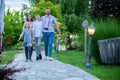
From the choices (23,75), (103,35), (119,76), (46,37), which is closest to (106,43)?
(103,35)

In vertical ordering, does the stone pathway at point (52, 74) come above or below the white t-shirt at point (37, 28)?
below

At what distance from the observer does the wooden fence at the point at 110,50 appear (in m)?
13.7

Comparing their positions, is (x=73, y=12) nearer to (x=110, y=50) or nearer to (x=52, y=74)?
(x=110, y=50)

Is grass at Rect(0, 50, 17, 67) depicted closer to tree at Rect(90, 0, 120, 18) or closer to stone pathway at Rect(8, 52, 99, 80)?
stone pathway at Rect(8, 52, 99, 80)

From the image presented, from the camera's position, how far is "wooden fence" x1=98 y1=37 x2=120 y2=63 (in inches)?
539

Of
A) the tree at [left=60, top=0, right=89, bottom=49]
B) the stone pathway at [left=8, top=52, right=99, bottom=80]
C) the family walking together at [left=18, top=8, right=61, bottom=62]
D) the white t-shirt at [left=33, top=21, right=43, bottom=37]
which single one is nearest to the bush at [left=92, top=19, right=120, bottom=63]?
the family walking together at [left=18, top=8, right=61, bottom=62]

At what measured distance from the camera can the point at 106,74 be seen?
11.0 m

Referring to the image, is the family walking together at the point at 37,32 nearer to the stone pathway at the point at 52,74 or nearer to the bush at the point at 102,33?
the bush at the point at 102,33

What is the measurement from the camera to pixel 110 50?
45.3ft

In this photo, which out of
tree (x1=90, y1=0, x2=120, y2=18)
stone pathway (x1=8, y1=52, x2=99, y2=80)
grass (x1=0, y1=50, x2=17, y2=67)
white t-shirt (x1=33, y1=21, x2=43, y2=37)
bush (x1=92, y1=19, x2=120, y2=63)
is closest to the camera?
grass (x1=0, y1=50, x2=17, y2=67)

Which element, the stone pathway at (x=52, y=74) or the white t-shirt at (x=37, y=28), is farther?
the white t-shirt at (x=37, y=28)

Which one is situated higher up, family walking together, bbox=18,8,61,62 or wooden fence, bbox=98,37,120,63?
family walking together, bbox=18,8,61,62

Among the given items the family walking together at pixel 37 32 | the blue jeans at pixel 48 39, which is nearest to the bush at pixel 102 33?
the family walking together at pixel 37 32

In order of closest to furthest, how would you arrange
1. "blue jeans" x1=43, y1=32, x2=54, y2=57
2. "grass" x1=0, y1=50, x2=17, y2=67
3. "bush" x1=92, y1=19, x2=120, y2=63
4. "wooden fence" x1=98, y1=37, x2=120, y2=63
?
"grass" x1=0, y1=50, x2=17, y2=67
"wooden fence" x1=98, y1=37, x2=120, y2=63
"bush" x1=92, y1=19, x2=120, y2=63
"blue jeans" x1=43, y1=32, x2=54, y2=57
